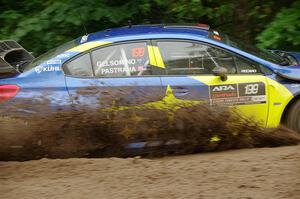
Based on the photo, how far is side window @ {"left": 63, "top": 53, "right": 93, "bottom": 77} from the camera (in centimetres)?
598

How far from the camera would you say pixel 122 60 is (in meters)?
5.96

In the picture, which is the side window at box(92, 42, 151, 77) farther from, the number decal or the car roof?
the number decal

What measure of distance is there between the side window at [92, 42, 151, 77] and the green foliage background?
9.29ft

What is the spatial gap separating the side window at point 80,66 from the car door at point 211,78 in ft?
2.64

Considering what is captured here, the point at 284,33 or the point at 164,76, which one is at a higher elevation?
the point at 284,33

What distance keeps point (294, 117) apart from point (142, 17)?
4401 millimetres

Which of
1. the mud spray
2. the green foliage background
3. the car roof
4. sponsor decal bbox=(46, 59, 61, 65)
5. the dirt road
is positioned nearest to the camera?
the dirt road

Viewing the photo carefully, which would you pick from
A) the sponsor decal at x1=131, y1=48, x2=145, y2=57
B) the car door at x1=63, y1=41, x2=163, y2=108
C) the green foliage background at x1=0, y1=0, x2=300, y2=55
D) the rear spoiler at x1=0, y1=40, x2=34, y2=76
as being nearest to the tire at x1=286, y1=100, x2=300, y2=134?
the car door at x1=63, y1=41, x2=163, y2=108

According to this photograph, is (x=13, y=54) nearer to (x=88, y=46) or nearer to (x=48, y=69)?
(x=48, y=69)

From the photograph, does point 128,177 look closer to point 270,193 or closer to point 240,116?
point 270,193

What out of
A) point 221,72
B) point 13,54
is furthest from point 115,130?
point 13,54

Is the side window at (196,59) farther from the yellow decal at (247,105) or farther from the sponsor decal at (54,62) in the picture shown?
the sponsor decal at (54,62)

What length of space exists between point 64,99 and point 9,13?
4.50 meters

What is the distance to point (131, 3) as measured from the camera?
9.05 m
